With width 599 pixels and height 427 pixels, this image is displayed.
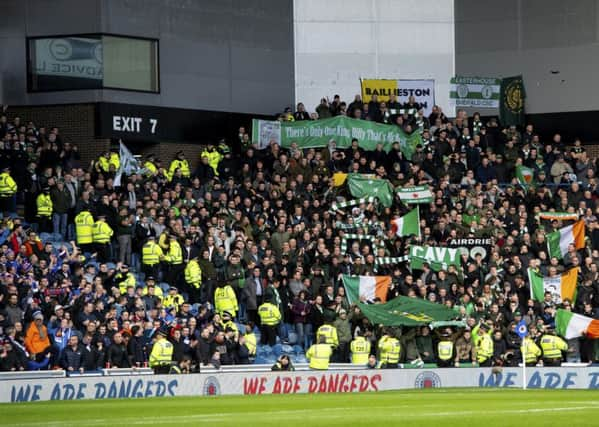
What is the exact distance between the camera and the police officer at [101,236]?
1439 inches

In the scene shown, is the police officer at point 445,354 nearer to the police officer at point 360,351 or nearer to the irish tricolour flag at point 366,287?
the police officer at point 360,351

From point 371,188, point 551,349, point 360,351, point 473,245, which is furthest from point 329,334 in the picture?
point 371,188

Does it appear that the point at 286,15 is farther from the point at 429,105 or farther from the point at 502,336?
the point at 502,336

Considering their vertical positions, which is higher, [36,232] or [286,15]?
[286,15]

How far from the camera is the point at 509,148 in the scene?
4578cm

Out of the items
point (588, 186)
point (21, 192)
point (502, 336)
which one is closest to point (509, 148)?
point (588, 186)

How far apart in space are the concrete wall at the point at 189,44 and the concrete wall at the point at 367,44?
2.30 feet

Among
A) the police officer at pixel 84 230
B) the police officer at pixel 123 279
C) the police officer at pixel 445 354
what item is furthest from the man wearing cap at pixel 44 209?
the police officer at pixel 445 354

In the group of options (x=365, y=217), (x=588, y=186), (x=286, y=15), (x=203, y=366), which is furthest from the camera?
(x=286, y=15)

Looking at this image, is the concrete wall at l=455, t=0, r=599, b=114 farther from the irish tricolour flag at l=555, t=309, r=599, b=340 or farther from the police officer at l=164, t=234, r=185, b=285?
the police officer at l=164, t=234, r=185, b=285

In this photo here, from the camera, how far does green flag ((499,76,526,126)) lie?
165ft

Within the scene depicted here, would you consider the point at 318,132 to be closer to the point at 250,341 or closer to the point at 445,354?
the point at 445,354

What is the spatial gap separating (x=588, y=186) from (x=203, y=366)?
16.5 metres

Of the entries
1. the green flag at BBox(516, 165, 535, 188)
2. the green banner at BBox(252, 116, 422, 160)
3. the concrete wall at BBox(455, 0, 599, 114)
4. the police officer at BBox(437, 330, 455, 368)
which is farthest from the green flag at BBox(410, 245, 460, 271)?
the concrete wall at BBox(455, 0, 599, 114)
